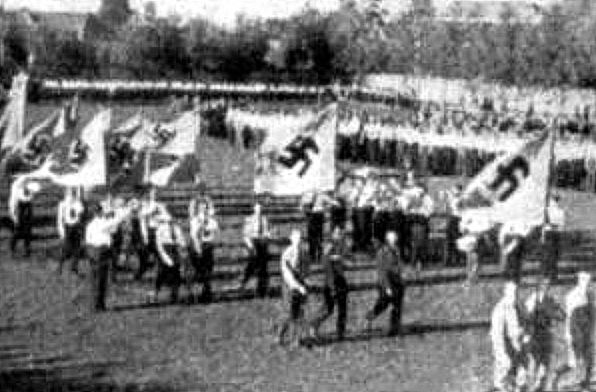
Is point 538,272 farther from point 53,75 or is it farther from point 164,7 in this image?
point 164,7

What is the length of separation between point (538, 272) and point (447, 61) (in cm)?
4985

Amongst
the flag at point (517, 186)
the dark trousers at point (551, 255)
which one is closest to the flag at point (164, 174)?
the dark trousers at point (551, 255)

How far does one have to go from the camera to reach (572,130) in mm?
47938

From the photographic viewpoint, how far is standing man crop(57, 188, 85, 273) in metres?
17.6

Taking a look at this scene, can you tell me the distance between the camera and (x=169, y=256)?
16188 millimetres

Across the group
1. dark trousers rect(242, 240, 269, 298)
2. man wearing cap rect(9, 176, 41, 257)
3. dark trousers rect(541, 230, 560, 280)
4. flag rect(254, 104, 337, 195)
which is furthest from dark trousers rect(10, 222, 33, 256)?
dark trousers rect(541, 230, 560, 280)

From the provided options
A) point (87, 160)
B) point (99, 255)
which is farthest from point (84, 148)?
point (99, 255)

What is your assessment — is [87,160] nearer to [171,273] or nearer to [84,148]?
[84,148]

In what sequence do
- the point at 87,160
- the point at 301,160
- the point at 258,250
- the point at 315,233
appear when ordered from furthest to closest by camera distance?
1. the point at 315,233
2. the point at 87,160
3. the point at 258,250
4. the point at 301,160

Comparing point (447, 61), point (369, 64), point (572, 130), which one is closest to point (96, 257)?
point (572, 130)

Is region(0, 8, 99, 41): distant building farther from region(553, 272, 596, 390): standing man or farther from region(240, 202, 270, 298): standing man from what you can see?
region(553, 272, 596, 390): standing man

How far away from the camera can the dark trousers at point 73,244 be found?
1761 cm

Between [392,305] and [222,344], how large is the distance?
2.11 metres

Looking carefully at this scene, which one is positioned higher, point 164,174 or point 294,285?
point 164,174
